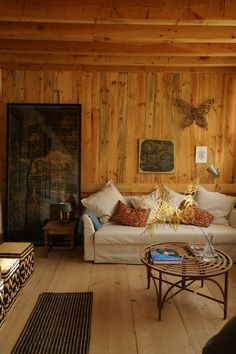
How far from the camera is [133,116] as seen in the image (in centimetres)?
516

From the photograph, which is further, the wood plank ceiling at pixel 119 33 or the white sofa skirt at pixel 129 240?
the white sofa skirt at pixel 129 240

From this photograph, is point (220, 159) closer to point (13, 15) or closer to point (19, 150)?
point (19, 150)

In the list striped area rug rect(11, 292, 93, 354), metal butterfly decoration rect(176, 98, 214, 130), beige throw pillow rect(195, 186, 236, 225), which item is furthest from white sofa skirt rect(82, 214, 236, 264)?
metal butterfly decoration rect(176, 98, 214, 130)

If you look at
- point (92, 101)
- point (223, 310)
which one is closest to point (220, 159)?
point (92, 101)

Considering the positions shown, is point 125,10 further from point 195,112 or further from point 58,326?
point 58,326

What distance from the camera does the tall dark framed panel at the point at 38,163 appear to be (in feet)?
16.5

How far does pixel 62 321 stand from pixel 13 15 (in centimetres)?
269

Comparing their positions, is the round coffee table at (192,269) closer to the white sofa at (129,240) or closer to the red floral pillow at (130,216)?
the white sofa at (129,240)

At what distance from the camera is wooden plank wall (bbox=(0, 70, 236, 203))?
5.09 metres

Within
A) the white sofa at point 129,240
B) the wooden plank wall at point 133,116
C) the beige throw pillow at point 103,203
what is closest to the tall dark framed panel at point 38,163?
the wooden plank wall at point 133,116

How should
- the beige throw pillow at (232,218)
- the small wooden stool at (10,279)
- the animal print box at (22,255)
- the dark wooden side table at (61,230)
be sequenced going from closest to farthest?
the small wooden stool at (10,279) → the animal print box at (22,255) → the dark wooden side table at (61,230) → the beige throw pillow at (232,218)

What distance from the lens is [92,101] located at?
5.13 metres

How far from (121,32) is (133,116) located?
1.75 meters

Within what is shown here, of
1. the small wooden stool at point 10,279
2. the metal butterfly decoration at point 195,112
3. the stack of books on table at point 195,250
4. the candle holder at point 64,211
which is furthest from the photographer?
the metal butterfly decoration at point 195,112
